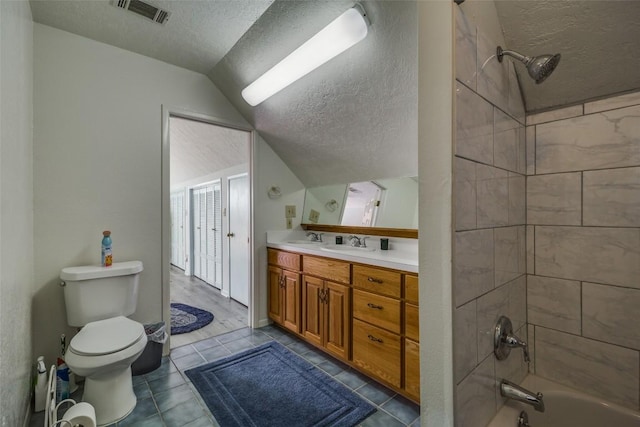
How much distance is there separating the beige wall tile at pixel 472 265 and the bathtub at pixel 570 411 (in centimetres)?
50

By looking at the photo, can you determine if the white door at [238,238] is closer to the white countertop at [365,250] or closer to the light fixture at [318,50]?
the white countertop at [365,250]

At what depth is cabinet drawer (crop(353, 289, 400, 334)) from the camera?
1.73m

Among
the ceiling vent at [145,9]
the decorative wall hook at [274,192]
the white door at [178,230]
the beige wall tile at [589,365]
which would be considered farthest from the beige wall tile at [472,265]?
the white door at [178,230]

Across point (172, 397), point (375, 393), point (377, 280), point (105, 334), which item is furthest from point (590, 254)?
point (105, 334)

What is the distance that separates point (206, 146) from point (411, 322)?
316 cm

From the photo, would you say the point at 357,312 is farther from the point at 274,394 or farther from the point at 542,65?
the point at 542,65

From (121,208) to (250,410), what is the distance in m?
1.67

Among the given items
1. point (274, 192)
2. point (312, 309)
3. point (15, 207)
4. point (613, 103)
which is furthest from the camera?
point (274, 192)

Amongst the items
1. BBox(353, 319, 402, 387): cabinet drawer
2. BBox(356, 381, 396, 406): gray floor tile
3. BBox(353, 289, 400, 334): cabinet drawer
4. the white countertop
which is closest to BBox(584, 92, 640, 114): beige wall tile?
the white countertop

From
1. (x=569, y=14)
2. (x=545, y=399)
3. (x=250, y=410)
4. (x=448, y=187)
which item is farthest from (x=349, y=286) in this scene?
(x=569, y=14)

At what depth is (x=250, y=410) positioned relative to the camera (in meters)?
1.68

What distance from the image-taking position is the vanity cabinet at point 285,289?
252 cm

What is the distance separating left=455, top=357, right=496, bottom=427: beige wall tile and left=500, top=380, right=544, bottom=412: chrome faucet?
0.07m

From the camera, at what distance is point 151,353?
82.0 inches
